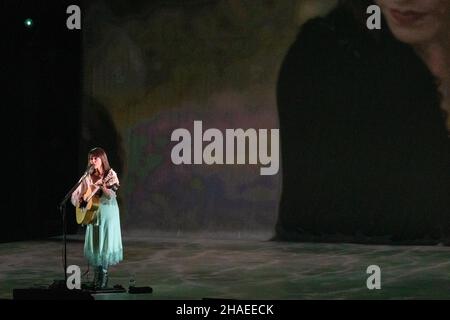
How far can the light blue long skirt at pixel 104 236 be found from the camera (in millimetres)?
7191

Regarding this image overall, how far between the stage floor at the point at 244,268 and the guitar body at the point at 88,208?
0.63m

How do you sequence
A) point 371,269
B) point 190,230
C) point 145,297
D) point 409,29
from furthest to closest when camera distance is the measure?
point 190,230
point 409,29
point 371,269
point 145,297

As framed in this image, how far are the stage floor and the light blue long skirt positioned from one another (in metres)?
0.31

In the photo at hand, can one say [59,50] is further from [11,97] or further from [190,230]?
[190,230]

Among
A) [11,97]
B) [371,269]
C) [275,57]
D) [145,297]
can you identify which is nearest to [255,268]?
[371,269]

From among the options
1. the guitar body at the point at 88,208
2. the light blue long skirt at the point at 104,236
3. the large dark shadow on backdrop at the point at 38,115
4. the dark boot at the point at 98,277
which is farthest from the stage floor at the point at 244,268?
the guitar body at the point at 88,208

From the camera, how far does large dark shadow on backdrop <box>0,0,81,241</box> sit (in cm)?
1138

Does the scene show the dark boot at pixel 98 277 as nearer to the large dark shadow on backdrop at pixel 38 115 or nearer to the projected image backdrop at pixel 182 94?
the large dark shadow on backdrop at pixel 38 115

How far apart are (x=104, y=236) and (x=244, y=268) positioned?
2.31 m

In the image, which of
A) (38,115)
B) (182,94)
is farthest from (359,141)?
(38,115)

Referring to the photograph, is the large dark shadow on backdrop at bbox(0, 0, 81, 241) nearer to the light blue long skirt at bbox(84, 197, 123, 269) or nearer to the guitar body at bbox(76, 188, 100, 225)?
the light blue long skirt at bbox(84, 197, 123, 269)

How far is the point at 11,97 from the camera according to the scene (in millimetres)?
11398

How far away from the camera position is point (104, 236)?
23.8ft
